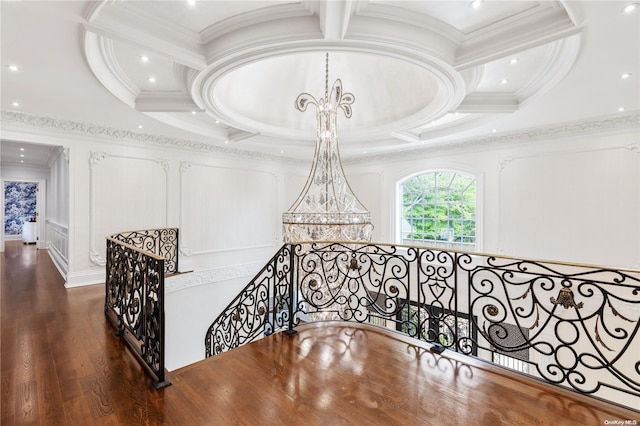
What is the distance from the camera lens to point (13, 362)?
2555mm

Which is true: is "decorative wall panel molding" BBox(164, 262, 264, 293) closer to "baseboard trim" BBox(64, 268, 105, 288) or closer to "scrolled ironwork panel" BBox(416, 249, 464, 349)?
"baseboard trim" BBox(64, 268, 105, 288)

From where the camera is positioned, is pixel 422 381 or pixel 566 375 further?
pixel 422 381

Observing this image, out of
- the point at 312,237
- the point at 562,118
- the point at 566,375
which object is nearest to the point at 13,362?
the point at 312,237

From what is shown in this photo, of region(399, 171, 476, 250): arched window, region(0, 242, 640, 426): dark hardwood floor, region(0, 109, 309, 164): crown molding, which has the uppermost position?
region(0, 109, 309, 164): crown molding

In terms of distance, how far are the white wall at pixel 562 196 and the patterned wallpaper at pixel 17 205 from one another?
604 inches

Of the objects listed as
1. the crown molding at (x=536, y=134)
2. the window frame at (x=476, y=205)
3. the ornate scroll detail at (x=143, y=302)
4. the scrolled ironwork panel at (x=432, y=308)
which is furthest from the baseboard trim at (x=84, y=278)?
the crown molding at (x=536, y=134)

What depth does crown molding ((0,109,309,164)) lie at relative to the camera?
467 cm

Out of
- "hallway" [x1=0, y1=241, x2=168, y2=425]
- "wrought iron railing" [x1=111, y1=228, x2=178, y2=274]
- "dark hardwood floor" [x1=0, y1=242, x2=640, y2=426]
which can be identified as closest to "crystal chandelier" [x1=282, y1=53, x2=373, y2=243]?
"dark hardwood floor" [x1=0, y1=242, x2=640, y2=426]

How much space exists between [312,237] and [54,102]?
4296 mm

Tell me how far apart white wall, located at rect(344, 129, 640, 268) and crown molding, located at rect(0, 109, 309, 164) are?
5.87 m

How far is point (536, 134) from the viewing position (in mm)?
5602

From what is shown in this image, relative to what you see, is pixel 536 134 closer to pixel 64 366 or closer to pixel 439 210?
pixel 439 210

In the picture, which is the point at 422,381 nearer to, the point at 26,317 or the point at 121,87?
the point at 26,317

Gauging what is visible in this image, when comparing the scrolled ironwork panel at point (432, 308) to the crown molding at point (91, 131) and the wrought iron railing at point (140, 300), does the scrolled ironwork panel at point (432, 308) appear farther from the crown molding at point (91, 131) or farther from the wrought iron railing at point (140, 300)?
the crown molding at point (91, 131)
